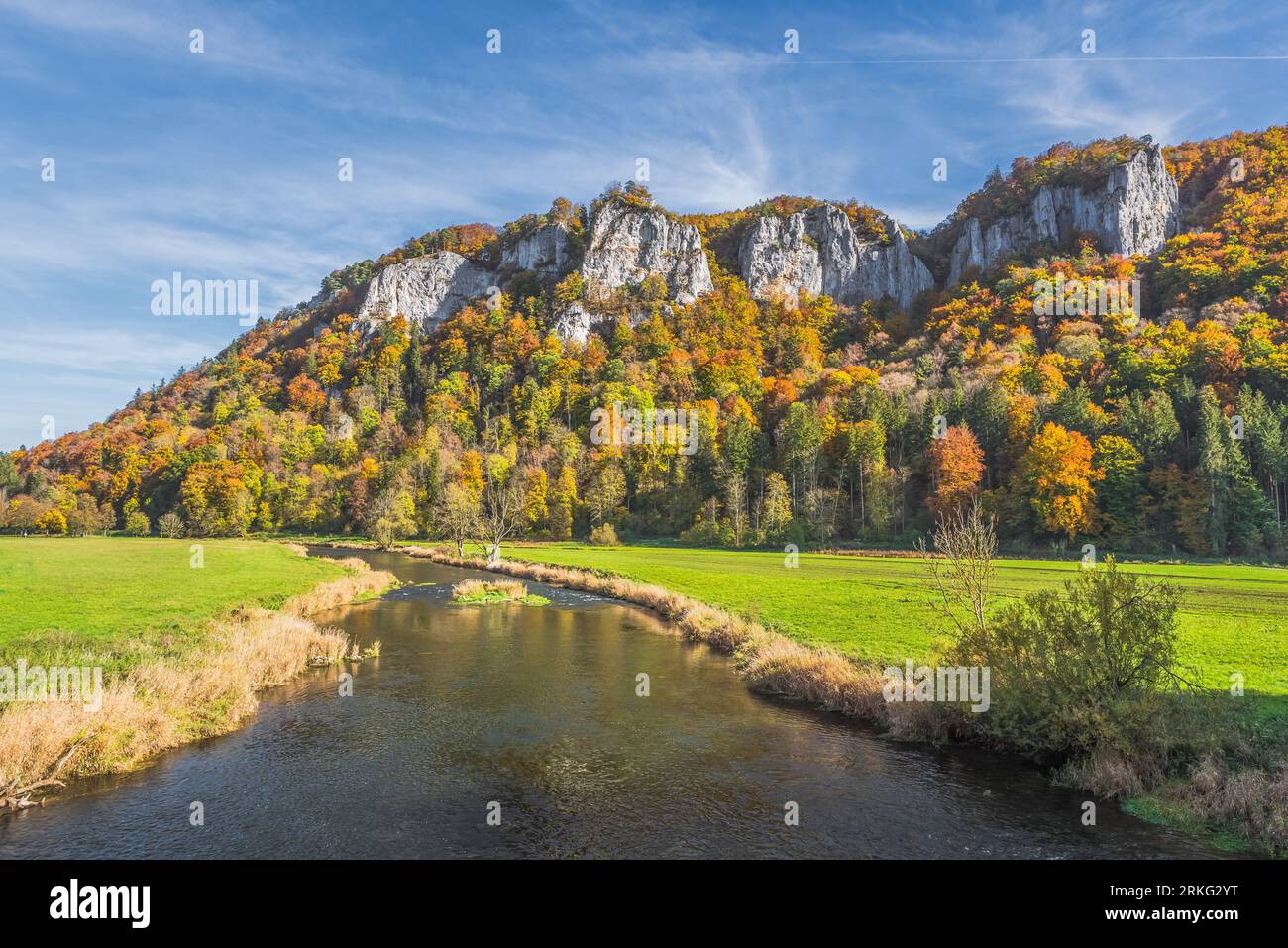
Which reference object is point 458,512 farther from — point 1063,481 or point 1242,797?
point 1242,797

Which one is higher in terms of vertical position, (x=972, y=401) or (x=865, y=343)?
(x=865, y=343)

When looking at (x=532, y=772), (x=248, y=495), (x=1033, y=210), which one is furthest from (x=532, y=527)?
(x=1033, y=210)

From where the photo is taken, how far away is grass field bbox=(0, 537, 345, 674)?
22.8m

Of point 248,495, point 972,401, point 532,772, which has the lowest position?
point 532,772

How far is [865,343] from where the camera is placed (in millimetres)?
169625

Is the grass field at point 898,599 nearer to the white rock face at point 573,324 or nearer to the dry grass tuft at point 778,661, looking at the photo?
the dry grass tuft at point 778,661

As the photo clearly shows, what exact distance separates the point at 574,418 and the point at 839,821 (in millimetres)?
131975

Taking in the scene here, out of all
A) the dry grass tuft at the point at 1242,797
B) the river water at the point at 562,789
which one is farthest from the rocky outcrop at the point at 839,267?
the dry grass tuft at the point at 1242,797

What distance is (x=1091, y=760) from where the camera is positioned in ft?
50.3
